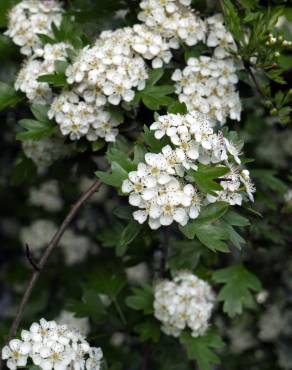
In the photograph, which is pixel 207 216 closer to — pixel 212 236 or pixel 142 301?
pixel 212 236

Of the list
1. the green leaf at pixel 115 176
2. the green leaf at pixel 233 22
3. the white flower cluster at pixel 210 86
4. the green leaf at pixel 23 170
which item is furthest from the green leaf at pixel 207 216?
the green leaf at pixel 23 170

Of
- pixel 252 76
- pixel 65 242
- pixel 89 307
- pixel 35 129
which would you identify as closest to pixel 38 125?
pixel 35 129

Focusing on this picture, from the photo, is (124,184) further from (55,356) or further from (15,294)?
(15,294)

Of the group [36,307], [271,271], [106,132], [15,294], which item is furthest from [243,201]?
[15,294]

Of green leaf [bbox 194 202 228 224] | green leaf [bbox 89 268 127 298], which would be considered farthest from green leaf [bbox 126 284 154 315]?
green leaf [bbox 194 202 228 224]

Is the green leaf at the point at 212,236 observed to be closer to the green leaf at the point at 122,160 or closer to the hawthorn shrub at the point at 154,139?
the hawthorn shrub at the point at 154,139
